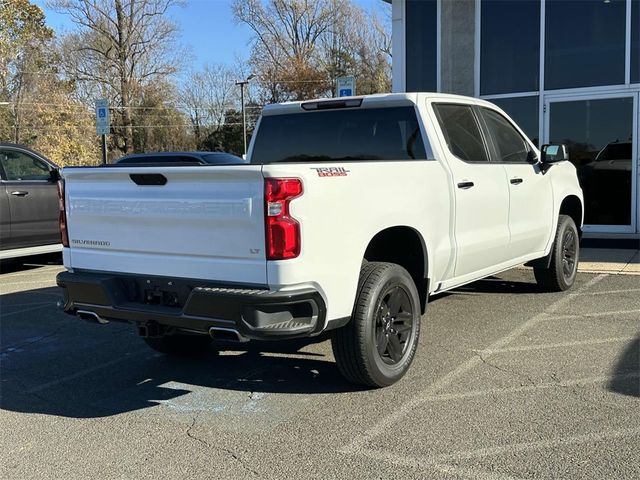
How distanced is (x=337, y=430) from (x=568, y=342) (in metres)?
2.56

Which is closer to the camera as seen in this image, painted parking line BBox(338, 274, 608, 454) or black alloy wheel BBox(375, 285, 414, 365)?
painted parking line BBox(338, 274, 608, 454)

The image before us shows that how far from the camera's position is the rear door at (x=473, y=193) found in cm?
513

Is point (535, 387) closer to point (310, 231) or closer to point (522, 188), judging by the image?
point (310, 231)

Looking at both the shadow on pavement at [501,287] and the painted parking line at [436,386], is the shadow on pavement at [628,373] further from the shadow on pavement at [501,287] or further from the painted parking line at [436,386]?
the shadow on pavement at [501,287]

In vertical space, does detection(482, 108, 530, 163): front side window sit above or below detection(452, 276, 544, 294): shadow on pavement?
above

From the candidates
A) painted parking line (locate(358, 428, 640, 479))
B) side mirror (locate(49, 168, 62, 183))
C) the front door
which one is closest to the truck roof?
painted parking line (locate(358, 428, 640, 479))

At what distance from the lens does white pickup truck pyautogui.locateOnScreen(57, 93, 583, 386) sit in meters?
3.59

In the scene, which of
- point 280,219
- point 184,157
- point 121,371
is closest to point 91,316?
point 121,371

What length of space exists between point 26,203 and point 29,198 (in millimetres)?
94

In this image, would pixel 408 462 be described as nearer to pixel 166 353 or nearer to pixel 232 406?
pixel 232 406

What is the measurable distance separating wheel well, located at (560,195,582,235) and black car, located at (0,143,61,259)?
729cm

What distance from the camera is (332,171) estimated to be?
12.4ft

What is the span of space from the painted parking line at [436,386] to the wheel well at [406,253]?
22.0 inches

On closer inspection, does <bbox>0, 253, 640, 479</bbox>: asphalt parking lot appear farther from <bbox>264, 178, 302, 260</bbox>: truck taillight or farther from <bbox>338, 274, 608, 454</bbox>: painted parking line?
<bbox>264, 178, 302, 260</bbox>: truck taillight
